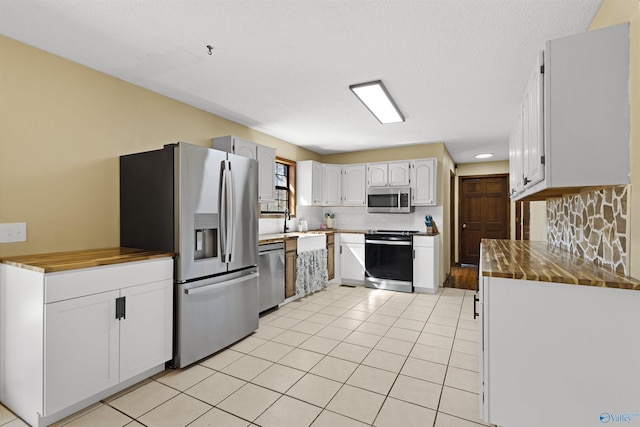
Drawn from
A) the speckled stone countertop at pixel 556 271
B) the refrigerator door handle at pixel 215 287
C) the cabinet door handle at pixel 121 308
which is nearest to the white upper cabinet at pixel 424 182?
the speckled stone countertop at pixel 556 271

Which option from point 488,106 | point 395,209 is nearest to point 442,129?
point 488,106

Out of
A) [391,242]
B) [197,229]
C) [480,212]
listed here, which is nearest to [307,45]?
[197,229]

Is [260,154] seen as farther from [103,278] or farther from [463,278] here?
[463,278]

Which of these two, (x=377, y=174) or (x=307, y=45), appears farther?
(x=377, y=174)

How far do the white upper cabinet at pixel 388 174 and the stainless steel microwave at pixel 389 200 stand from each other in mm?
98

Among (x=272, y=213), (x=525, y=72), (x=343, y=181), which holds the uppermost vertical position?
(x=525, y=72)

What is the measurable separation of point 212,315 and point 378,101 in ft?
8.74

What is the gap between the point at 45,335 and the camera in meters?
1.83

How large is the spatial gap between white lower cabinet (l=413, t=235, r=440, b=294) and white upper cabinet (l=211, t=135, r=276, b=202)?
7.87 ft

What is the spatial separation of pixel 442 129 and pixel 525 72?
1.82m

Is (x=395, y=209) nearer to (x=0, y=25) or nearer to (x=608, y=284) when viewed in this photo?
(x=608, y=284)

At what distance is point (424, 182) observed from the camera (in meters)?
5.24

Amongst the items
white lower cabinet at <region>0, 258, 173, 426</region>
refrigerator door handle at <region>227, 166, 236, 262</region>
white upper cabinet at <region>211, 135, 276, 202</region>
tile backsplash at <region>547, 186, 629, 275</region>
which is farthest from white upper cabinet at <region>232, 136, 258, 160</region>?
tile backsplash at <region>547, 186, 629, 275</region>

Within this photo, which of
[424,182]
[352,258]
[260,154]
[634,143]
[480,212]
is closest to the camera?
[634,143]
